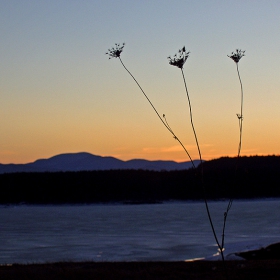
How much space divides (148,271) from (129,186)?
6799cm

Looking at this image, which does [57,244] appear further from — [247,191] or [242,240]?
[247,191]

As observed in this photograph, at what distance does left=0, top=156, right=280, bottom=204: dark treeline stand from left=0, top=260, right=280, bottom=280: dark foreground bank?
5757cm

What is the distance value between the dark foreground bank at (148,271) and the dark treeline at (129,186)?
57.6 metres

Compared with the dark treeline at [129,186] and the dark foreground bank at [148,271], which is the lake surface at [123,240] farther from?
the dark treeline at [129,186]

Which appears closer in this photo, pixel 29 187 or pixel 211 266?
pixel 211 266

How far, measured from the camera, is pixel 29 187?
77.3m

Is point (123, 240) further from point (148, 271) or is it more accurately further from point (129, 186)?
point (129, 186)

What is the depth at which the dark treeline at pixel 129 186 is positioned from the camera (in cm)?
7275

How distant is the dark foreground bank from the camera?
1108 cm

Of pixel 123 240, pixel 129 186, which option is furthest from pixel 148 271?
pixel 129 186

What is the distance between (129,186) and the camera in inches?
3135

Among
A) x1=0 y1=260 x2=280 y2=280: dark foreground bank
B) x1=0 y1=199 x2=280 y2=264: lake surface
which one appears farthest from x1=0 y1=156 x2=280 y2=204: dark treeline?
x1=0 y1=260 x2=280 y2=280: dark foreground bank

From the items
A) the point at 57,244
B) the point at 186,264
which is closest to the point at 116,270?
the point at 186,264

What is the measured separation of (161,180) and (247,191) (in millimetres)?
13357
